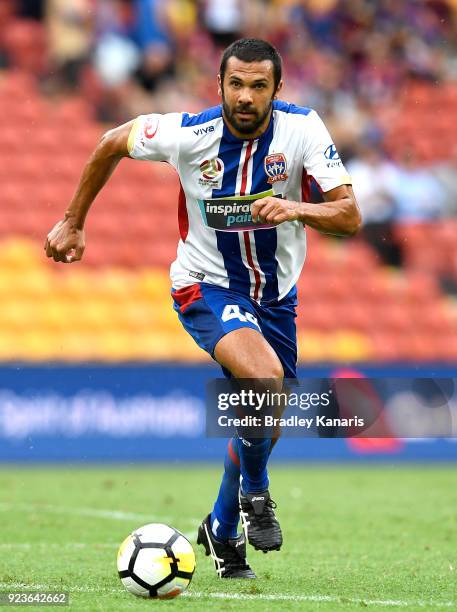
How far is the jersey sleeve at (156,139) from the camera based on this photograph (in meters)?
5.84

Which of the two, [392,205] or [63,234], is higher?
[392,205]

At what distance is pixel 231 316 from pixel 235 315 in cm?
2

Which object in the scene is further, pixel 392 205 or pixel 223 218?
pixel 392 205

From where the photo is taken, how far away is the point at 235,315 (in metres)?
5.74

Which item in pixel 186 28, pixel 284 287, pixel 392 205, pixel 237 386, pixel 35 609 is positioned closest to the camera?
pixel 35 609

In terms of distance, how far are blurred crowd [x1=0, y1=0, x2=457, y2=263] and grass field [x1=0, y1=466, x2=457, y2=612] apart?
4.53 metres

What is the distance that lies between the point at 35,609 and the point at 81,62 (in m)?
11.9

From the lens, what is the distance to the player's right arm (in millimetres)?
5910

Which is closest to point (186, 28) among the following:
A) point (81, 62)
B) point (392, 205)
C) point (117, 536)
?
point (81, 62)

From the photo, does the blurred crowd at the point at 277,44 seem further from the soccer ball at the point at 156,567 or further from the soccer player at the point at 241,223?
the soccer ball at the point at 156,567

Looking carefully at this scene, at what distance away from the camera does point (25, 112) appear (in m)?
15.8

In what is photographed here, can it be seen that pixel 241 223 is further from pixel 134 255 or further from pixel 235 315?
pixel 134 255

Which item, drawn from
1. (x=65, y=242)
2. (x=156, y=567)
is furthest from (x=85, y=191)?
(x=156, y=567)

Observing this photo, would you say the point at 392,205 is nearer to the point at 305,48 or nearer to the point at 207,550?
the point at 305,48
